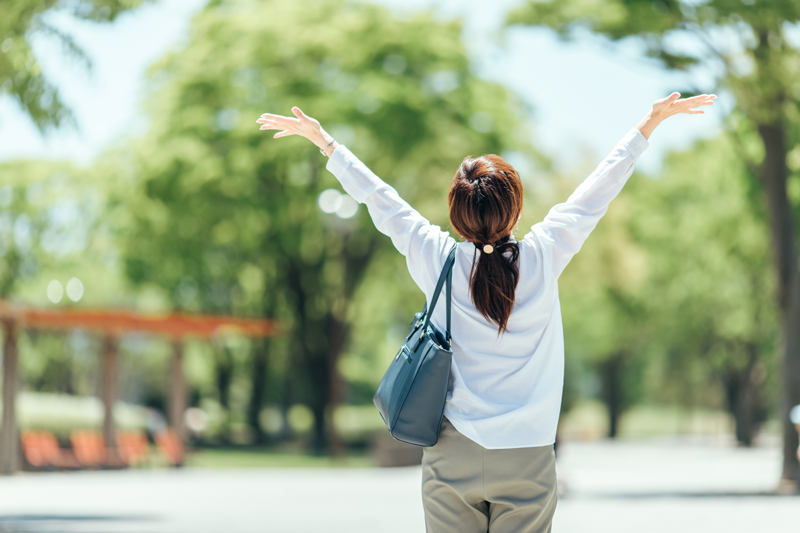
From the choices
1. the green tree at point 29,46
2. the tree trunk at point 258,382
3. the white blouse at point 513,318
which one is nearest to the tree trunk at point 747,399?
the tree trunk at point 258,382

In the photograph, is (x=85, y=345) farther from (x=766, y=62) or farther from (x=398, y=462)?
(x=766, y=62)

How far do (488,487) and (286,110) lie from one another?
819 inches

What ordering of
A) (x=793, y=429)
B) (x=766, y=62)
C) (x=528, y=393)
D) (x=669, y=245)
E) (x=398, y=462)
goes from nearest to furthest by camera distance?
(x=528, y=393) < (x=766, y=62) < (x=793, y=429) < (x=398, y=462) < (x=669, y=245)

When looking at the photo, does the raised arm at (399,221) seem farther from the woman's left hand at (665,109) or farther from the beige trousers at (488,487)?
the woman's left hand at (665,109)

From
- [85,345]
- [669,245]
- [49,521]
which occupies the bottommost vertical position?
[85,345]

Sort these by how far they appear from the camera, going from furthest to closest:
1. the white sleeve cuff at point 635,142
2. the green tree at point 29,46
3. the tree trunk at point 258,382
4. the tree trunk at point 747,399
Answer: the tree trunk at point 747,399 → the tree trunk at point 258,382 → the green tree at point 29,46 → the white sleeve cuff at point 635,142

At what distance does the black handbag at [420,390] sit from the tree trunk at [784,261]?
1388 centimetres

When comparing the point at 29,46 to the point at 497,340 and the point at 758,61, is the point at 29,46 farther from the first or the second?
the point at 758,61

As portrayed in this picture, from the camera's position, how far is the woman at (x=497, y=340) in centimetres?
245

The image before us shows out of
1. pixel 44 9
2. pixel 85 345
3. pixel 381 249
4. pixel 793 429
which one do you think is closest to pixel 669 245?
pixel 381 249

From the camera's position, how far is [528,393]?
2.48 meters

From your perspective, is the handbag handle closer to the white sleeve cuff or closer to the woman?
the woman

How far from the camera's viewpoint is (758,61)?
1370 cm

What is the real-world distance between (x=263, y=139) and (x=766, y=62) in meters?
13.0
